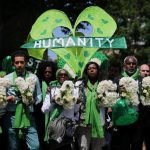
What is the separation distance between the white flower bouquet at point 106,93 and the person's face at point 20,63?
1.23m

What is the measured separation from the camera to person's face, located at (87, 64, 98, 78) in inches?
352

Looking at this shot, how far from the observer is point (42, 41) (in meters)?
10.3

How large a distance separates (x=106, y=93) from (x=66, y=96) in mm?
631

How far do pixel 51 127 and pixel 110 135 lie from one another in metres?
1.62

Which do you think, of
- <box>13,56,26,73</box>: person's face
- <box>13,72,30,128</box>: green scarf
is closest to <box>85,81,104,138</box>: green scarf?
<box>13,72,30,128</box>: green scarf

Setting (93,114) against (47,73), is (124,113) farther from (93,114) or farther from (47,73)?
(47,73)

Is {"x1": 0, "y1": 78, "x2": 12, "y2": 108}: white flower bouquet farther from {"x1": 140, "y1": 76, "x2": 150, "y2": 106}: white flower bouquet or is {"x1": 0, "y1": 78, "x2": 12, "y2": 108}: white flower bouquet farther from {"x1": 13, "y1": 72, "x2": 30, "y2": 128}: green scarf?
{"x1": 140, "y1": 76, "x2": 150, "y2": 106}: white flower bouquet

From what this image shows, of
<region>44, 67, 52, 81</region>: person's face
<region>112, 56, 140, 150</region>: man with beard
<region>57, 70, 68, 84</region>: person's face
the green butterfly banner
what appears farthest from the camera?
the green butterfly banner

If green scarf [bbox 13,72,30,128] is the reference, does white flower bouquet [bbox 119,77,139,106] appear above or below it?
above

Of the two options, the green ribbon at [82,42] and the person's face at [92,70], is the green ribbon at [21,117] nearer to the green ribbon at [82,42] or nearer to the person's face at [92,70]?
the person's face at [92,70]

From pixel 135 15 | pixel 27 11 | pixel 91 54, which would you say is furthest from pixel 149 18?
pixel 91 54

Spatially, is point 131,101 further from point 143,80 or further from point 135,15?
point 135,15

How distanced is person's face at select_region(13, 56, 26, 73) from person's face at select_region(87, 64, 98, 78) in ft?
3.43

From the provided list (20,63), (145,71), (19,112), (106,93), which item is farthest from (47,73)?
(145,71)
